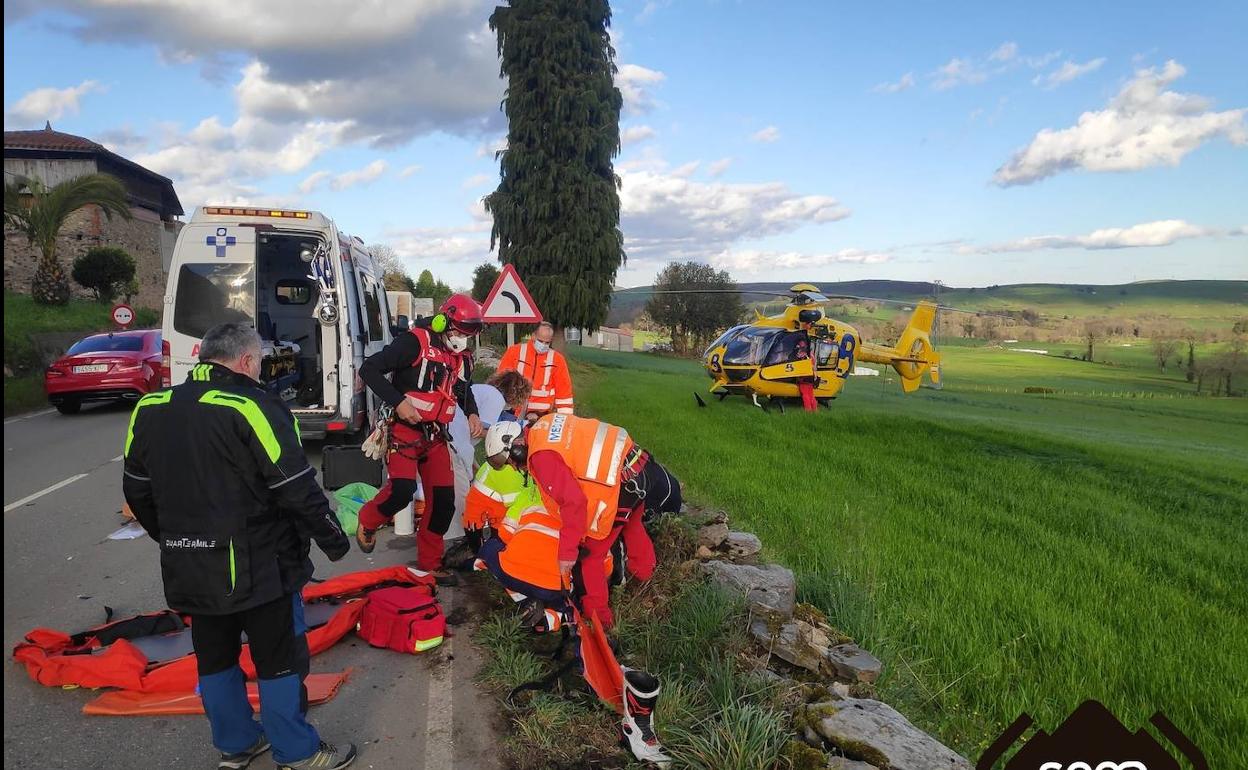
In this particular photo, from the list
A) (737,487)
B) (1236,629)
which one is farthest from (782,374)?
(1236,629)

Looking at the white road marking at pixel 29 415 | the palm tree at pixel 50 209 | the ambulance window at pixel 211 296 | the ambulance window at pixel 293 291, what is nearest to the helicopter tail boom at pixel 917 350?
the ambulance window at pixel 293 291

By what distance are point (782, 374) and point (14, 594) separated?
1348 centimetres

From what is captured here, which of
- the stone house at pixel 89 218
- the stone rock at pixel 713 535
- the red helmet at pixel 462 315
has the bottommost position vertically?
the stone rock at pixel 713 535

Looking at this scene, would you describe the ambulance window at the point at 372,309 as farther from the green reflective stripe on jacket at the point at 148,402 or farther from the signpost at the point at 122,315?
the signpost at the point at 122,315

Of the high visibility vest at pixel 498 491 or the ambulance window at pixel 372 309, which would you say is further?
Result: the ambulance window at pixel 372 309

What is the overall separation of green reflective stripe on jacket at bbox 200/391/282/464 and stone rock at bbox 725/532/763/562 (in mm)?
3439

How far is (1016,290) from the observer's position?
408 feet

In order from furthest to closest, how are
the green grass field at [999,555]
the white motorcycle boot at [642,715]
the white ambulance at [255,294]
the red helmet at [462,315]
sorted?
the white ambulance at [255,294], the red helmet at [462,315], the green grass field at [999,555], the white motorcycle boot at [642,715]

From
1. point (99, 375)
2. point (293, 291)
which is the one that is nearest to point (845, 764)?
point (293, 291)

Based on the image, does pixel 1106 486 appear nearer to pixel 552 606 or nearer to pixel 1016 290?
pixel 552 606

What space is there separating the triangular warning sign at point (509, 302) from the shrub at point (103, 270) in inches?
1043

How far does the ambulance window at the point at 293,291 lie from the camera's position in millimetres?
11055

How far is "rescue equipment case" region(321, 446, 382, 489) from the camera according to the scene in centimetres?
561

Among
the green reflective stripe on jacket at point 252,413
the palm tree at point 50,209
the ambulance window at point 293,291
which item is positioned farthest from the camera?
the palm tree at point 50,209
